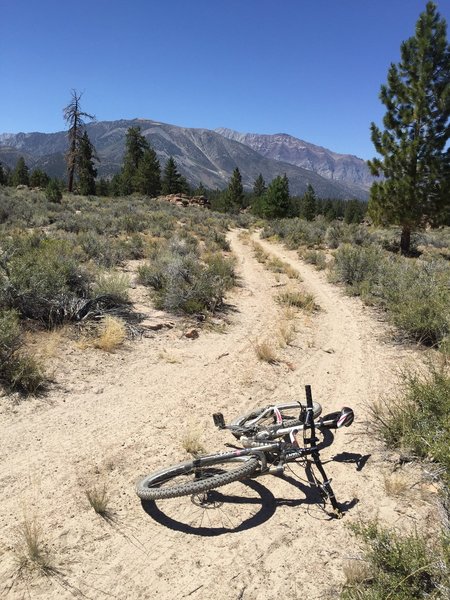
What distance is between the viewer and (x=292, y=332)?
8.23m

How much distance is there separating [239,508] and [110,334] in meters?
4.03

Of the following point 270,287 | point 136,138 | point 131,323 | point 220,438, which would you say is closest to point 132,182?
point 136,138

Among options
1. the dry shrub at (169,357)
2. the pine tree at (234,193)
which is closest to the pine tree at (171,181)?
the pine tree at (234,193)

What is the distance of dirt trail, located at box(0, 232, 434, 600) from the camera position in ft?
9.36

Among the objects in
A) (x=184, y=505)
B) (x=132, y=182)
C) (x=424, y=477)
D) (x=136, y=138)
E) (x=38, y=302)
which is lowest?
(x=184, y=505)

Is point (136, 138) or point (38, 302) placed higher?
point (136, 138)

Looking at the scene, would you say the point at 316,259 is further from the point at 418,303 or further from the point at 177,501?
the point at 177,501

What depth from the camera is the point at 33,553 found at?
2842 millimetres

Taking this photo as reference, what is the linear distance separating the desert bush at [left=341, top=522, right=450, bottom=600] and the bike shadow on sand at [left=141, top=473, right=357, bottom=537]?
2.51ft

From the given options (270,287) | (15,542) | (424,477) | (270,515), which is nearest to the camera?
(15,542)

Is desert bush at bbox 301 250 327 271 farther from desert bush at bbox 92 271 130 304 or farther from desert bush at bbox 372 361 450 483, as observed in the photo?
desert bush at bbox 372 361 450 483

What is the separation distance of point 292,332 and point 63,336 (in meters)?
4.39

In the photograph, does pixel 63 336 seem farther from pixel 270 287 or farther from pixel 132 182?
pixel 132 182

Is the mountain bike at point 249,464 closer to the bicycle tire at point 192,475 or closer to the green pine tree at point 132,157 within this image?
the bicycle tire at point 192,475
